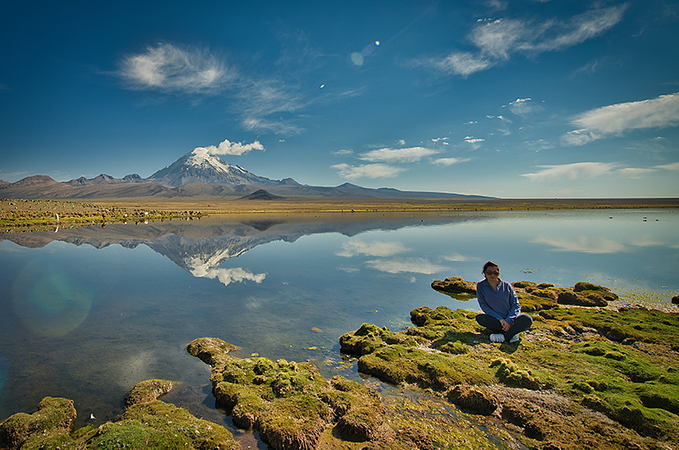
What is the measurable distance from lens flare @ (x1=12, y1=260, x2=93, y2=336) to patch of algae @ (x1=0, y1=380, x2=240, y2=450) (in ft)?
17.6

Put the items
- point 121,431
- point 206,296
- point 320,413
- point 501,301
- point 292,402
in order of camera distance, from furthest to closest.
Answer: point 206,296 → point 501,301 → point 292,402 → point 320,413 → point 121,431

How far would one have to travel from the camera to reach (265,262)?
2098cm

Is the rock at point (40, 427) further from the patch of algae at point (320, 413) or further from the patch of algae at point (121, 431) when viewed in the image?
the patch of algae at point (320, 413)

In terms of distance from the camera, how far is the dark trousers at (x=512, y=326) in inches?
337

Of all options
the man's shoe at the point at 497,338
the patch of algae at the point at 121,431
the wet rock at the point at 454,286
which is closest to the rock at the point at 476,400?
the man's shoe at the point at 497,338

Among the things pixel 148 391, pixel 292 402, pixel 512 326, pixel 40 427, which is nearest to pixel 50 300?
pixel 148 391

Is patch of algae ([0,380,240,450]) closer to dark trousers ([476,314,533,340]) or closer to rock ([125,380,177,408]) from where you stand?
rock ([125,380,177,408])

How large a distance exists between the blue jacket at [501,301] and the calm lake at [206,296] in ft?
9.34

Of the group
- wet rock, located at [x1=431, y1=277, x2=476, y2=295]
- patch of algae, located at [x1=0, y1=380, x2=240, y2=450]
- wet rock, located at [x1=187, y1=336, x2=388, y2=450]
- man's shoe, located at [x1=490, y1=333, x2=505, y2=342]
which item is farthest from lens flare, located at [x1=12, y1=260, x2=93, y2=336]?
wet rock, located at [x1=431, y1=277, x2=476, y2=295]

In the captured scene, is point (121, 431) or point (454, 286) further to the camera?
point (454, 286)

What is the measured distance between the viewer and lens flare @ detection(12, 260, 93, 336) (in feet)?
33.2

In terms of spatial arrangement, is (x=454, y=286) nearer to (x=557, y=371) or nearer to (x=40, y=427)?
(x=557, y=371)

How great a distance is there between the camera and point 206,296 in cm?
1351

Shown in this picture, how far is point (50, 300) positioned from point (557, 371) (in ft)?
57.3
